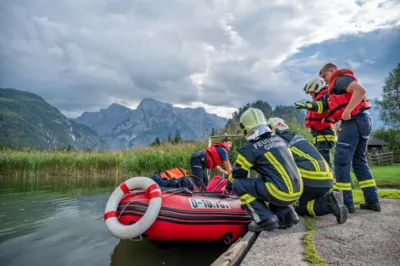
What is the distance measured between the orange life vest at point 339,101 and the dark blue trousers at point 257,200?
5.59 feet

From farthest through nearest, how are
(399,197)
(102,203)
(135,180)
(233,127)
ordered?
(233,127) < (102,203) < (399,197) < (135,180)

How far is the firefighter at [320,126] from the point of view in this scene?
15.1 feet

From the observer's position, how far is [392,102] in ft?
122

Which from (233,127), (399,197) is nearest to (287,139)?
(399,197)

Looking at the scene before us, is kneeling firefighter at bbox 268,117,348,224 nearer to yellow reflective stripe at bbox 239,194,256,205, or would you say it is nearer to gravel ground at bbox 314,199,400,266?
gravel ground at bbox 314,199,400,266

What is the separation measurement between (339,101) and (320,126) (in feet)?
2.28

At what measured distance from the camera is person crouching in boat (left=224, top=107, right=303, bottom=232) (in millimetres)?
3118

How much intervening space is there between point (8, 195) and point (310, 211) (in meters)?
7.92

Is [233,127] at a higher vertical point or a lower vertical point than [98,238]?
higher

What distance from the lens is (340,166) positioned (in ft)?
12.7

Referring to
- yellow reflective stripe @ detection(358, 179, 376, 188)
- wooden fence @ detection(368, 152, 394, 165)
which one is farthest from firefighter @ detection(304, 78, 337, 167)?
wooden fence @ detection(368, 152, 394, 165)

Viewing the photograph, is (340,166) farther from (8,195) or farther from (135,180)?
(8,195)

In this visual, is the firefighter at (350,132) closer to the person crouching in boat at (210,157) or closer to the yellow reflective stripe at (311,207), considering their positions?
the yellow reflective stripe at (311,207)

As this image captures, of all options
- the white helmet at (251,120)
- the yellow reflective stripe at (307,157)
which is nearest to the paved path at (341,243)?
the yellow reflective stripe at (307,157)
